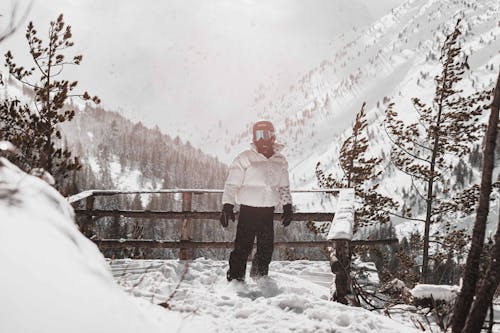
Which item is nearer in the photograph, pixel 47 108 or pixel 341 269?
pixel 341 269

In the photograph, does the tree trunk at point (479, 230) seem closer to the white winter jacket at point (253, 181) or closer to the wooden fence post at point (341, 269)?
the wooden fence post at point (341, 269)

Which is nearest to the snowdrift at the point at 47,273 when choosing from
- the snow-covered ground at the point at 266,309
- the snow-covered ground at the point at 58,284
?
the snow-covered ground at the point at 58,284

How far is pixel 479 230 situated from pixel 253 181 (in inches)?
110

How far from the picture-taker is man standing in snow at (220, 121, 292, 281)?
496cm

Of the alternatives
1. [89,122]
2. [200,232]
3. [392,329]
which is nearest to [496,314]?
[392,329]

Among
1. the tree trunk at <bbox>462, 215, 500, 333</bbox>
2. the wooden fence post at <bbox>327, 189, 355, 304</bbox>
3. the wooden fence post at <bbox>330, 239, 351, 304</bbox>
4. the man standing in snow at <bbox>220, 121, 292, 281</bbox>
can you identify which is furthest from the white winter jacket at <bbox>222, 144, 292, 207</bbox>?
the tree trunk at <bbox>462, 215, 500, 333</bbox>

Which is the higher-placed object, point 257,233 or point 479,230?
point 479,230

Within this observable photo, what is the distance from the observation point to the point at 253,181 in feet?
16.3

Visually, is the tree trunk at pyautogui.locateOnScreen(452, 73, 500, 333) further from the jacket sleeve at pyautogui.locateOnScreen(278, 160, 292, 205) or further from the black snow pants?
the jacket sleeve at pyautogui.locateOnScreen(278, 160, 292, 205)

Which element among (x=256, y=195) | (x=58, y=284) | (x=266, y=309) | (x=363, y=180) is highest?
(x=363, y=180)

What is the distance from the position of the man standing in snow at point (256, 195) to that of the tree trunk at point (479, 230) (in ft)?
8.63

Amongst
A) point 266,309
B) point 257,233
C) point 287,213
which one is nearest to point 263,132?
point 287,213

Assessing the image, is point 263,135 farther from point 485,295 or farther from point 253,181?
point 485,295

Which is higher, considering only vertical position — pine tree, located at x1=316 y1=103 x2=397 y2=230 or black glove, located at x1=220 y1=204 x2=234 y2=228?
pine tree, located at x1=316 y1=103 x2=397 y2=230
